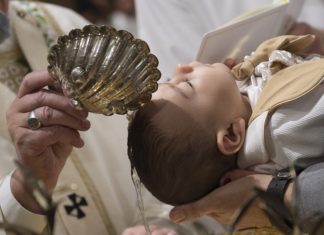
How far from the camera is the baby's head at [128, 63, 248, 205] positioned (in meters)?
0.66

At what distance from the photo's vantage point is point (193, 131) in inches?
26.2

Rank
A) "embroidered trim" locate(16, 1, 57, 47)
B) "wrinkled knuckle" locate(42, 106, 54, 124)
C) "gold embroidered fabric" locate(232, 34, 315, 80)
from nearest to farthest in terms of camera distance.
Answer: "wrinkled knuckle" locate(42, 106, 54, 124) < "gold embroidered fabric" locate(232, 34, 315, 80) < "embroidered trim" locate(16, 1, 57, 47)

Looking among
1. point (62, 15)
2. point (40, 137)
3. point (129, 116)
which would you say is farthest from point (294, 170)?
point (62, 15)

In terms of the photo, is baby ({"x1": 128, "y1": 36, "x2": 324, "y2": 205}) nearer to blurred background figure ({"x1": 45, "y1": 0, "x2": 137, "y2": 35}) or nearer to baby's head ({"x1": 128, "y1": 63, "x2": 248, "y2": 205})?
baby's head ({"x1": 128, "y1": 63, "x2": 248, "y2": 205})

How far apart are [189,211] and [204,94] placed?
148 mm

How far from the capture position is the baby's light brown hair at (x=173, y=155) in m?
0.66

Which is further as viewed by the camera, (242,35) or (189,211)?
(242,35)

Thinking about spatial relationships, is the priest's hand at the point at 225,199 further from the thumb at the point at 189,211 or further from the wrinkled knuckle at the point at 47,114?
the wrinkled knuckle at the point at 47,114

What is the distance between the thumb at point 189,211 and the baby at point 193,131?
0.01 metres

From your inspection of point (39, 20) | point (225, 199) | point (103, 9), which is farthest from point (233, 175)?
point (103, 9)

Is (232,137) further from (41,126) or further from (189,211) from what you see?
(41,126)

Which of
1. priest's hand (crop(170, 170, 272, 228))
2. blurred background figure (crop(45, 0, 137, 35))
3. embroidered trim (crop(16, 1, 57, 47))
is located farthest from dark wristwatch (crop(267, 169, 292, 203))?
blurred background figure (crop(45, 0, 137, 35))

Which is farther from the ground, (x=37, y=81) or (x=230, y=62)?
(x=37, y=81)

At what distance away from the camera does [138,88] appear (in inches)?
22.8
